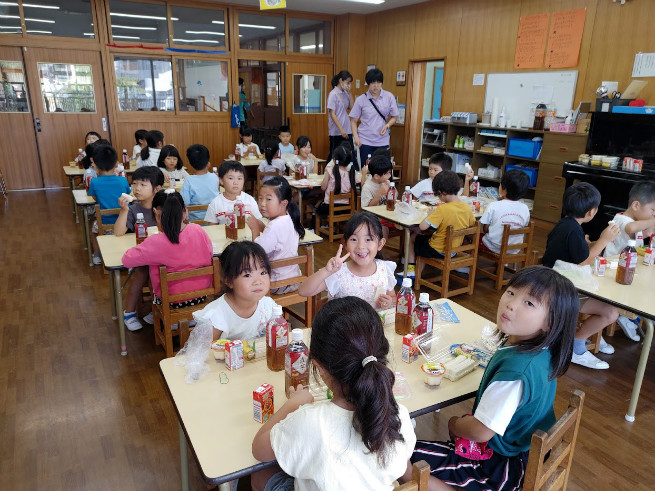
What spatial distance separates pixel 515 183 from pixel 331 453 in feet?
11.7

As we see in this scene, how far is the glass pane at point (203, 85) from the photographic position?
9.19 meters

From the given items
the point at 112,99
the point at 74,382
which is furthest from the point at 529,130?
the point at 112,99

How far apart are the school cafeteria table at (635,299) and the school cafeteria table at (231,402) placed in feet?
3.74

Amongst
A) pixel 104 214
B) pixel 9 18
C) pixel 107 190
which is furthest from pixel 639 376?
pixel 9 18

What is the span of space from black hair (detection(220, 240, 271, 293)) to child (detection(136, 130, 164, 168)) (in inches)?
168

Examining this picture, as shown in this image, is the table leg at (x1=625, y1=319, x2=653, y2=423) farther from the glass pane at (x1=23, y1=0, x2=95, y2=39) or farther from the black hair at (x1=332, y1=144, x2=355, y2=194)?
the glass pane at (x1=23, y1=0, x2=95, y2=39)

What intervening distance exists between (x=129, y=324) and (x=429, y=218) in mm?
2556

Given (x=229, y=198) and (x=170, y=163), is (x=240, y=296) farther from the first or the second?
(x=170, y=163)

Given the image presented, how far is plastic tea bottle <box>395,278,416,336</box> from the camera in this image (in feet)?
6.90

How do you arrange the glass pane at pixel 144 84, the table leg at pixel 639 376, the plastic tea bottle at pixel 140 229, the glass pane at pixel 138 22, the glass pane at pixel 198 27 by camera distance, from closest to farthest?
the table leg at pixel 639 376 → the plastic tea bottle at pixel 140 229 → the glass pane at pixel 138 22 → the glass pane at pixel 144 84 → the glass pane at pixel 198 27

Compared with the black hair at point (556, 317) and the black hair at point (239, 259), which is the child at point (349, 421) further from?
the black hair at point (239, 259)

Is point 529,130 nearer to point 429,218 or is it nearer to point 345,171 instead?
point 345,171

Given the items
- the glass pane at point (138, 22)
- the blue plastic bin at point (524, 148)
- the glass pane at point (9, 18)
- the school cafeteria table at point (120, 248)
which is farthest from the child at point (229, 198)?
the glass pane at point (9, 18)

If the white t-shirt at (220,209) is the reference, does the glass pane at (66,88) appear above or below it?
Result: above
